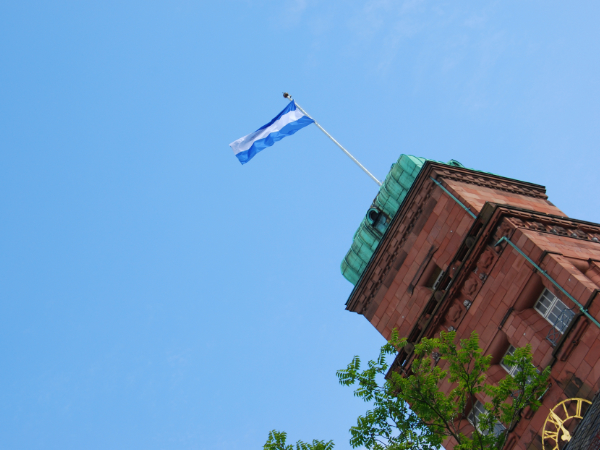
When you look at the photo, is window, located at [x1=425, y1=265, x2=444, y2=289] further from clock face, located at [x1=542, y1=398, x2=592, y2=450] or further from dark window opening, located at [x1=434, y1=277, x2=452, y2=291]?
clock face, located at [x1=542, y1=398, x2=592, y2=450]

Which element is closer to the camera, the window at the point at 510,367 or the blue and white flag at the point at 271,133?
the window at the point at 510,367

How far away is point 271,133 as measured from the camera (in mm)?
42688

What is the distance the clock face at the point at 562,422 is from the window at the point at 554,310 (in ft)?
9.28

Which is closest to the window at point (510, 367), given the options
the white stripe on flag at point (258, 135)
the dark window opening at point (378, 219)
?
the dark window opening at point (378, 219)

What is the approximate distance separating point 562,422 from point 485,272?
24.2ft

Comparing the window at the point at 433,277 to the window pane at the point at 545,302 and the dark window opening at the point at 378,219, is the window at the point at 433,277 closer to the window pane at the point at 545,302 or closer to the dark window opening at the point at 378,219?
the dark window opening at the point at 378,219

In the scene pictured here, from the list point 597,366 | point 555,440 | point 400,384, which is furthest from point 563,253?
point 400,384

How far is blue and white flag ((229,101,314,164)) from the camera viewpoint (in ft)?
139

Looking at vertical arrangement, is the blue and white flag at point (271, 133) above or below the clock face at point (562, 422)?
above

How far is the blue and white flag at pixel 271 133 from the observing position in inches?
1666

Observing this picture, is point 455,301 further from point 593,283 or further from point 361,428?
point 361,428

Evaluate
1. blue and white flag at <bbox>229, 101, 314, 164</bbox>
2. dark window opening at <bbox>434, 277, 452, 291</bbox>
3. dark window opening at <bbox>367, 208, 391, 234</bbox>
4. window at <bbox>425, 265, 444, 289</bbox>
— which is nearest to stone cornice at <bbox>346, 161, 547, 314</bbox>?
dark window opening at <bbox>367, 208, 391, 234</bbox>

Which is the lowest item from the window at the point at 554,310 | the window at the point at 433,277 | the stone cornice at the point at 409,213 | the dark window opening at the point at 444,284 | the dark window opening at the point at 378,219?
the window at the point at 554,310

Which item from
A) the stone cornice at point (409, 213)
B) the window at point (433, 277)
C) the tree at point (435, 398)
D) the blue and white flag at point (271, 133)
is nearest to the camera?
the tree at point (435, 398)
